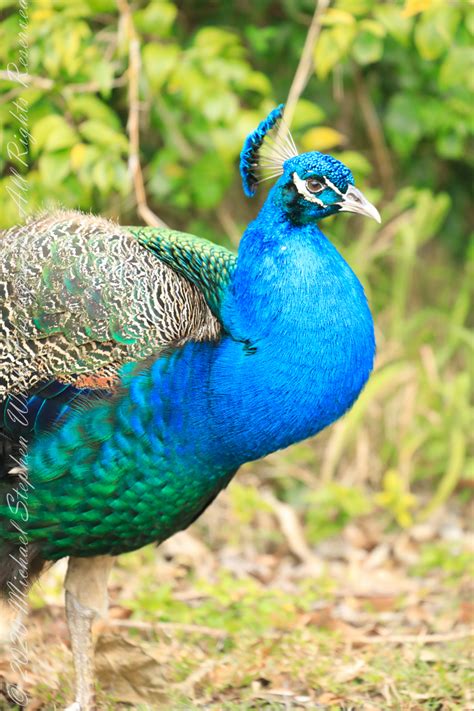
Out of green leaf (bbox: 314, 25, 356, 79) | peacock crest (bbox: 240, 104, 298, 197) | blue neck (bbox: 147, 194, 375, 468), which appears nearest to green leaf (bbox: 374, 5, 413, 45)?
green leaf (bbox: 314, 25, 356, 79)

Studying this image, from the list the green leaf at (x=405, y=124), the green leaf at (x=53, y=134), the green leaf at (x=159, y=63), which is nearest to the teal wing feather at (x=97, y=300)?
the green leaf at (x=53, y=134)

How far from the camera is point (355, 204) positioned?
2.89 metres

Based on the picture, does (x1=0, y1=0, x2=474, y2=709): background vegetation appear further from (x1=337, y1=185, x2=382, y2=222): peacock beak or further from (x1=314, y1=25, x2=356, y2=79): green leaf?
(x1=337, y1=185, x2=382, y2=222): peacock beak

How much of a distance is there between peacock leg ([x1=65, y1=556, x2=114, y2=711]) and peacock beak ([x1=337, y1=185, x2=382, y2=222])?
4.07 ft

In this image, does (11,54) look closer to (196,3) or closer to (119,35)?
(119,35)

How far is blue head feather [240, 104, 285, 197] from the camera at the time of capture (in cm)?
298

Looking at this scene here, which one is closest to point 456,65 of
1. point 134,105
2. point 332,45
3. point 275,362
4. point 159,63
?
point 332,45

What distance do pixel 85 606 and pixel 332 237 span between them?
2.54 m

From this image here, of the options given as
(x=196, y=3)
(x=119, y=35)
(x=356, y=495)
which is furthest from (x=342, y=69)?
(x=356, y=495)

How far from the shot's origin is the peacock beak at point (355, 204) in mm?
2877

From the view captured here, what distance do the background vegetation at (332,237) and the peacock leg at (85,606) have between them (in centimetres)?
19

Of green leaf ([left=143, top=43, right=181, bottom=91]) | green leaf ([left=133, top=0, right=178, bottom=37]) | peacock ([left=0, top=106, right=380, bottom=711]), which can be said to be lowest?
peacock ([left=0, top=106, right=380, bottom=711])

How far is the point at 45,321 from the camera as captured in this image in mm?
2850

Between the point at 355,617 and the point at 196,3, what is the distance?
10.2ft
